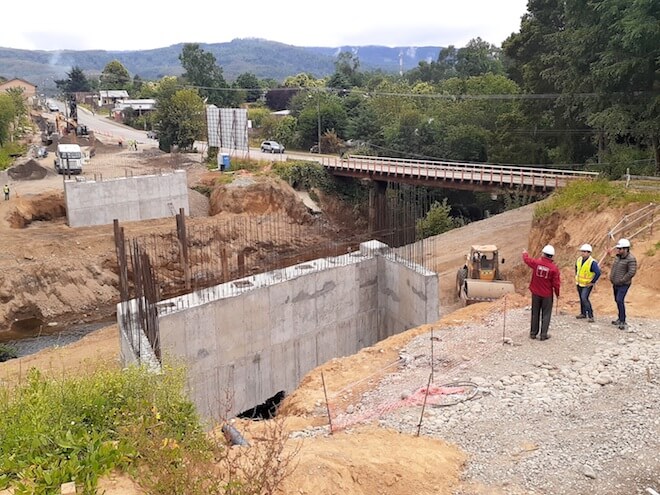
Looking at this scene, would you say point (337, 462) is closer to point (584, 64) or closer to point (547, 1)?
point (584, 64)

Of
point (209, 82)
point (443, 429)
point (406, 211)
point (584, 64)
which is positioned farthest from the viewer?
point (209, 82)

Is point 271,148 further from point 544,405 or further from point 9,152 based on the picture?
point 544,405

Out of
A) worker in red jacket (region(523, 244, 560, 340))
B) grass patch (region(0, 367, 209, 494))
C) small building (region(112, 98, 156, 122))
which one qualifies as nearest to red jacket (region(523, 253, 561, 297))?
worker in red jacket (region(523, 244, 560, 340))

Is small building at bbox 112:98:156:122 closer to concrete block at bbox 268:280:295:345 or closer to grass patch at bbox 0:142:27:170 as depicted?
grass patch at bbox 0:142:27:170

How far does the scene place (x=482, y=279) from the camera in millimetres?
21000

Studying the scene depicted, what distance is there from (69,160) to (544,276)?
36.0 m

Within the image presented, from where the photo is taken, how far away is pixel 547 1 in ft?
117

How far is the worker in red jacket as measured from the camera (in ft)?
33.4

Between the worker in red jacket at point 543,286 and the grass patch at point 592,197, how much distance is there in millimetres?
10708

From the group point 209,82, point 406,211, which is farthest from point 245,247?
point 209,82

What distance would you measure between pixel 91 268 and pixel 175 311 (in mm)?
17279

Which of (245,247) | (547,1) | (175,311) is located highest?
(547,1)

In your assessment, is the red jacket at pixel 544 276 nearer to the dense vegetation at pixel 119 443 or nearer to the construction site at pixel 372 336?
the construction site at pixel 372 336

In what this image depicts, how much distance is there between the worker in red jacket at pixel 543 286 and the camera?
33.4 ft
